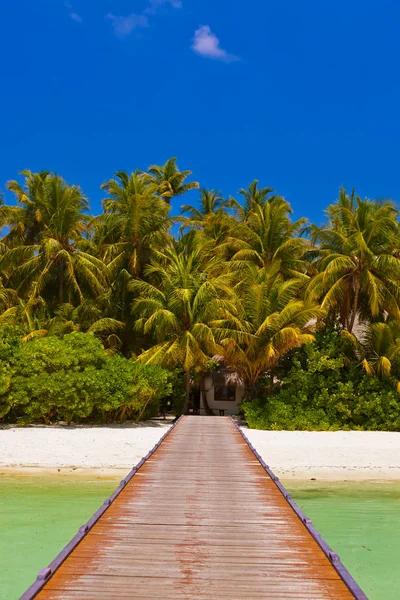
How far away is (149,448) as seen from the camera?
1603cm

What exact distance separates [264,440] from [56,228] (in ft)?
52.4

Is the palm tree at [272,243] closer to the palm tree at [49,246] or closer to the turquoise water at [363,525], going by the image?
the palm tree at [49,246]

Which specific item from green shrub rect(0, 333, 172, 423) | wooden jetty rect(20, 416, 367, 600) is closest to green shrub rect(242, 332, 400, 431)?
green shrub rect(0, 333, 172, 423)

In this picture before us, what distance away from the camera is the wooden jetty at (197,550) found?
13.9 ft

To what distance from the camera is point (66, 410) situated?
19641 millimetres

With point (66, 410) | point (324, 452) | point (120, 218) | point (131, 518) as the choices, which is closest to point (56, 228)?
point (120, 218)

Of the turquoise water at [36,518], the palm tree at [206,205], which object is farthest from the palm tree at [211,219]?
the turquoise water at [36,518]

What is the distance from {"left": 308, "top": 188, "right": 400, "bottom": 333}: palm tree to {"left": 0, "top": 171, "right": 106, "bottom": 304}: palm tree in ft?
38.1

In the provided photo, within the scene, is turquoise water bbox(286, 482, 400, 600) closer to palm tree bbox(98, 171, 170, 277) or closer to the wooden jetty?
the wooden jetty

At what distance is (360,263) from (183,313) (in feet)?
25.8

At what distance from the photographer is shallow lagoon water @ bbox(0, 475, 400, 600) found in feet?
23.1

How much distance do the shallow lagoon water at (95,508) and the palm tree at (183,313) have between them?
988cm

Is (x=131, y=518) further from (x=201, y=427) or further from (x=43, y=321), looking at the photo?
(x=43, y=321)

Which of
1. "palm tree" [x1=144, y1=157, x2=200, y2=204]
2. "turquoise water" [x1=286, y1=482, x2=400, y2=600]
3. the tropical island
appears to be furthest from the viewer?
"palm tree" [x1=144, y1=157, x2=200, y2=204]
